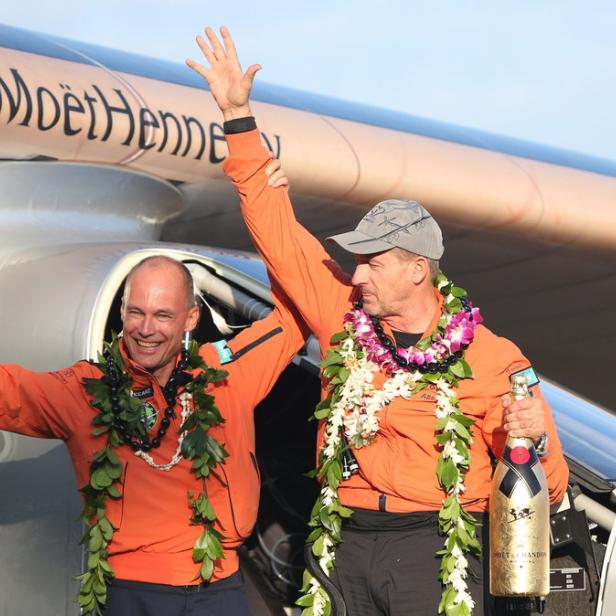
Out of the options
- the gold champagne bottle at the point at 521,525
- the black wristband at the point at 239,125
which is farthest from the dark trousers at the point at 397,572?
the black wristband at the point at 239,125

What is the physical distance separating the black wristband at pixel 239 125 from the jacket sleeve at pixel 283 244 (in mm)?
14

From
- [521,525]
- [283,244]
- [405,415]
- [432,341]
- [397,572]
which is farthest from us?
[283,244]

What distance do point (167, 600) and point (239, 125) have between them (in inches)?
61.5

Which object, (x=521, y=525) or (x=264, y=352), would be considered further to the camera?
(x=264, y=352)

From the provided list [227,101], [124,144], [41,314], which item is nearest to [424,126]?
[124,144]

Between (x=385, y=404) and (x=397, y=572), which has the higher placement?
(x=385, y=404)

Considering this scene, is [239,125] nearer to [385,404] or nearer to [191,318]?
[191,318]

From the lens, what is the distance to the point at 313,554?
3.61 meters

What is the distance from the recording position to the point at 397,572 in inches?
134

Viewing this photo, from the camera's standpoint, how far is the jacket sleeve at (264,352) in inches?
152

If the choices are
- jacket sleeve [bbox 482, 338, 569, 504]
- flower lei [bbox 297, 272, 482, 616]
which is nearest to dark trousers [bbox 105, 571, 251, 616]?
flower lei [bbox 297, 272, 482, 616]

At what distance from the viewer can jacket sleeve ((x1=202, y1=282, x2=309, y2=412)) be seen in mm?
3867

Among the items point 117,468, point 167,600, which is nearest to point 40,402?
point 117,468

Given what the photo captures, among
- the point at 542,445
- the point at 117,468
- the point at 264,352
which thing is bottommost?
the point at 117,468
